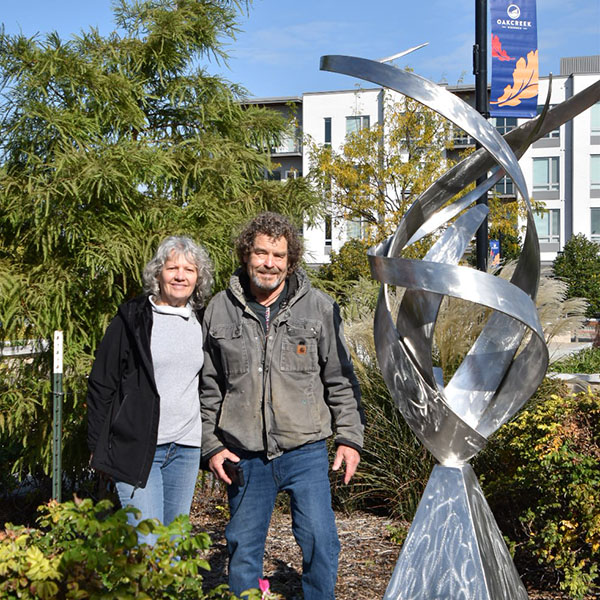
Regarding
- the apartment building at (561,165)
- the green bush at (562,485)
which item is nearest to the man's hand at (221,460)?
the green bush at (562,485)

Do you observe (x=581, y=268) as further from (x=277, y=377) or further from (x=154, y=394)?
(x=154, y=394)

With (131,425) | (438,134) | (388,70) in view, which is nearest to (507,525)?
(131,425)

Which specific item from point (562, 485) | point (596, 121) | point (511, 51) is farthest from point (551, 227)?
point (562, 485)

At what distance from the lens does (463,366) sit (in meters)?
3.18

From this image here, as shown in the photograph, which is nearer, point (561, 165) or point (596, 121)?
point (596, 121)

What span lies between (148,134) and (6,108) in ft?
3.28

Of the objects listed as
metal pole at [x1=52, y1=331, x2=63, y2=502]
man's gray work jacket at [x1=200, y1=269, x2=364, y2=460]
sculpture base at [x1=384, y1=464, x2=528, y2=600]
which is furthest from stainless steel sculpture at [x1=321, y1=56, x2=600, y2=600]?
metal pole at [x1=52, y1=331, x2=63, y2=502]

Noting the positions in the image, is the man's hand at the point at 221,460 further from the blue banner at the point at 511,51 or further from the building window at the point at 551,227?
the building window at the point at 551,227

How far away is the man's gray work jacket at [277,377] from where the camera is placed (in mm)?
2893

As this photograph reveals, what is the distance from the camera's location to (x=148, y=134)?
17.1 ft

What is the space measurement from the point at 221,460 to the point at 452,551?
100 centimetres

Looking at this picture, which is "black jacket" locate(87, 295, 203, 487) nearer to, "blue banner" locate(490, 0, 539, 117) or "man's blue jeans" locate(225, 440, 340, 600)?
"man's blue jeans" locate(225, 440, 340, 600)

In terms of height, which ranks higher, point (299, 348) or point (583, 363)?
point (299, 348)

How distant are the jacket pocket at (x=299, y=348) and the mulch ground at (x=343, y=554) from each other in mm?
1587
